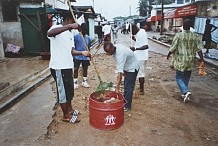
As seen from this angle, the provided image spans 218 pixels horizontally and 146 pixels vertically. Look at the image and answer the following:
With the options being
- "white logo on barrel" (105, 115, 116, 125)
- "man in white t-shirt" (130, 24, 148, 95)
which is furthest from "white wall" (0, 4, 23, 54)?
"white logo on barrel" (105, 115, 116, 125)

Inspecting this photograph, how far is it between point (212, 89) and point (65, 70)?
182 inches

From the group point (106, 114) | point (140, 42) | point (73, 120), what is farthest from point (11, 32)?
point (106, 114)

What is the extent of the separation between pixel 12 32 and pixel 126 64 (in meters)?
10.7

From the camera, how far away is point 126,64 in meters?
4.59

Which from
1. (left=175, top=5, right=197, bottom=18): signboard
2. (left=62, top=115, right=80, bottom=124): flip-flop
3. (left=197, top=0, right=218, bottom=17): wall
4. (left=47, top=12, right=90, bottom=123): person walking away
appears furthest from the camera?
(left=175, top=5, right=197, bottom=18): signboard

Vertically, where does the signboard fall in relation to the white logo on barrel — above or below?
above

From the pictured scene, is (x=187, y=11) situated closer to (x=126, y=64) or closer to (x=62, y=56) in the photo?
(x=126, y=64)

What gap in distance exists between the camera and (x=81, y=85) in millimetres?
7035

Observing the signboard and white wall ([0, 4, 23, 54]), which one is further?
the signboard

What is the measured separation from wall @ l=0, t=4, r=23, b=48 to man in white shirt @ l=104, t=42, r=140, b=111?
34.1 feet

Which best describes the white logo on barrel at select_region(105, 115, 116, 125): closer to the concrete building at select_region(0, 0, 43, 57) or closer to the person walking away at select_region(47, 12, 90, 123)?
the person walking away at select_region(47, 12, 90, 123)

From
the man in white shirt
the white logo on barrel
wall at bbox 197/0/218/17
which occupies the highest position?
wall at bbox 197/0/218/17

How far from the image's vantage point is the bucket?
156 inches

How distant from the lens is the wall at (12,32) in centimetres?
1312
